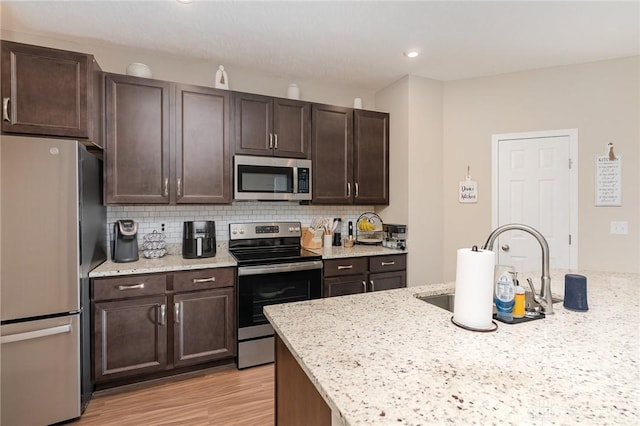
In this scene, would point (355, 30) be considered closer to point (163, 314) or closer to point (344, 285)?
point (344, 285)

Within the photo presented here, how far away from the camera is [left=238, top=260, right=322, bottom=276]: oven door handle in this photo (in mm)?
2537

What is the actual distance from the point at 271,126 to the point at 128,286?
176cm

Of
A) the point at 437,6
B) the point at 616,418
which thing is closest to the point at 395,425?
the point at 616,418

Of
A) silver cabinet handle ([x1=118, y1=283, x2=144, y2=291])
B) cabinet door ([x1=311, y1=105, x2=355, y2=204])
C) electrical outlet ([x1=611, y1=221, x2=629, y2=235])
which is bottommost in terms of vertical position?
silver cabinet handle ([x1=118, y1=283, x2=144, y2=291])

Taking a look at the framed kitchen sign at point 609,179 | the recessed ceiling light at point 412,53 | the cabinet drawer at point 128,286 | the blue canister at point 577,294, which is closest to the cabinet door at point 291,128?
the recessed ceiling light at point 412,53

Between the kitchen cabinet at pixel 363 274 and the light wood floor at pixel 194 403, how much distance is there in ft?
3.08

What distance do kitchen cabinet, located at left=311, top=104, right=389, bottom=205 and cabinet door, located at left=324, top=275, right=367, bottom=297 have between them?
79 centimetres

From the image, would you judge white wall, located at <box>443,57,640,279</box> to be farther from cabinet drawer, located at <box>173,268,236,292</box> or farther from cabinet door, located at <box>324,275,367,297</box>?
cabinet drawer, located at <box>173,268,236,292</box>

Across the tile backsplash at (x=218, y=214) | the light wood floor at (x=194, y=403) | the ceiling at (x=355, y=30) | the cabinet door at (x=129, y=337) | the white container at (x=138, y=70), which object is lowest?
the light wood floor at (x=194, y=403)

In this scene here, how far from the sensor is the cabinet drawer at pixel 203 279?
2369 mm

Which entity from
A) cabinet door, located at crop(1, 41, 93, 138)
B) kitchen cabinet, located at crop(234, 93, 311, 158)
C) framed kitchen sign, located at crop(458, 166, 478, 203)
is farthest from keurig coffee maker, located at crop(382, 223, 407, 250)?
cabinet door, located at crop(1, 41, 93, 138)

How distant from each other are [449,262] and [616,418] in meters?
2.80

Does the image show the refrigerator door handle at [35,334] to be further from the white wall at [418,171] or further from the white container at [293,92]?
the white wall at [418,171]

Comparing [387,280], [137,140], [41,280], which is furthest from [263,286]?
[137,140]
